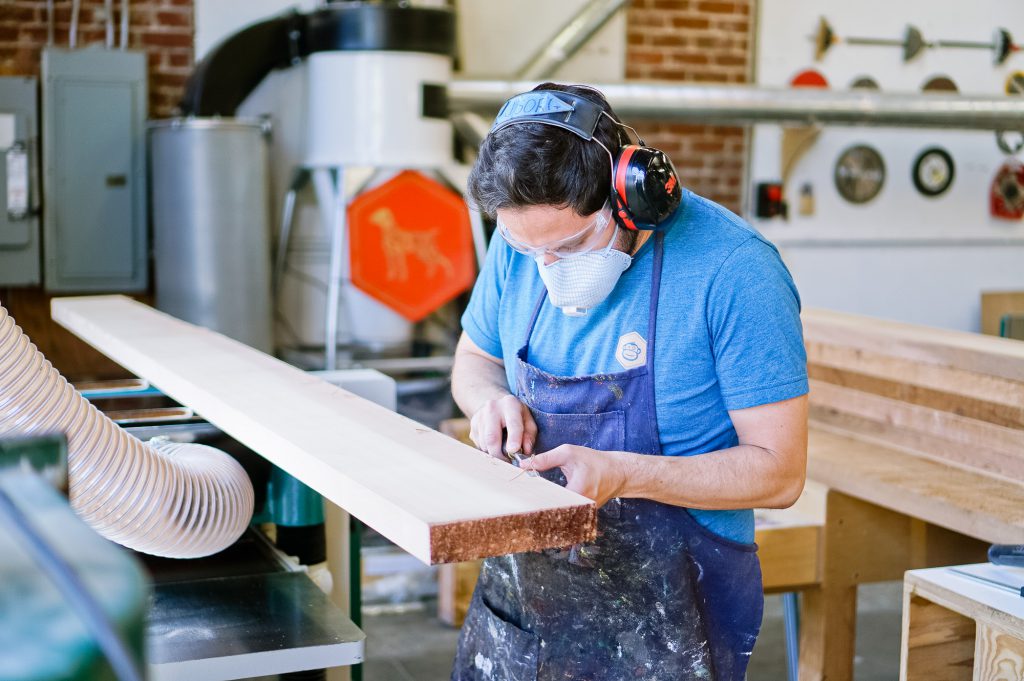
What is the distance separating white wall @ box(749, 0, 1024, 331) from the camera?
620cm

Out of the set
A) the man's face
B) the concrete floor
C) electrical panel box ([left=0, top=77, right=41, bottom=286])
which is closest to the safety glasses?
the man's face

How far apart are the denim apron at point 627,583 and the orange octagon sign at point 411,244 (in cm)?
302

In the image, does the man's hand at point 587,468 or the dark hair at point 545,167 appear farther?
the dark hair at point 545,167

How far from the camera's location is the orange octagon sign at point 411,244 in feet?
15.1

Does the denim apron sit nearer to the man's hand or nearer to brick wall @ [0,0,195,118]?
the man's hand

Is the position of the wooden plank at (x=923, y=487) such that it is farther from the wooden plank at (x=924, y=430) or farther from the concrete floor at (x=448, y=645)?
the concrete floor at (x=448, y=645)

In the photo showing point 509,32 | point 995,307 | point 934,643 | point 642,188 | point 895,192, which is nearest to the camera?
point 642,188

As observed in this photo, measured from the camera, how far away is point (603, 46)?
5867 mm

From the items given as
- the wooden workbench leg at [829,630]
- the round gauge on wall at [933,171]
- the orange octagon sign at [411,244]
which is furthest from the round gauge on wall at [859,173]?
the wooden workbench leg at [829,630]

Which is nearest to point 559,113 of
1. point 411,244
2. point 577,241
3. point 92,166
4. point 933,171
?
point 577,241

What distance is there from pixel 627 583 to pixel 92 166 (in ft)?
12.2

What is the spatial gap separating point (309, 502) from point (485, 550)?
991 mm

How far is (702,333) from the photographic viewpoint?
1.53 meters

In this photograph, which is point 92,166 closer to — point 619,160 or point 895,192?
point 619,160
